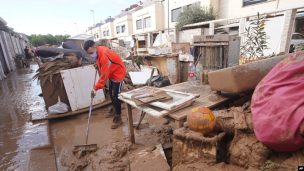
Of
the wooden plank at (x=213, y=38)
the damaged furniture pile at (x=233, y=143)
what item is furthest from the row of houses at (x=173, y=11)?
the damaged furniture pile at (x=233, y=143)

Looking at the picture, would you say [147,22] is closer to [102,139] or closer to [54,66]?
[54,66]

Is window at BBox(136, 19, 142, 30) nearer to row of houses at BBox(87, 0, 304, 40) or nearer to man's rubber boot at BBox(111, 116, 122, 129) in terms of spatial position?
row of houses at BBox(87, 0, 304, 40)

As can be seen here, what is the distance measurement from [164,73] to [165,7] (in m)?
17.5

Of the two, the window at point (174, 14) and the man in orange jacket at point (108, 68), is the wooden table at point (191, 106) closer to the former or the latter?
the man in orange jacket at point (108, 68)

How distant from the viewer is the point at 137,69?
835 cm

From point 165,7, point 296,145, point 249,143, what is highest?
point 165,7

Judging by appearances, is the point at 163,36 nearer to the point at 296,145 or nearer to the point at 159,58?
the point at 159,58

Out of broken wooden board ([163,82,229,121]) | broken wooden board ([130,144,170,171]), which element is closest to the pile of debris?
broken wooden board ([163,82,229,121])

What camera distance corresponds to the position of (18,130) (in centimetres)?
499

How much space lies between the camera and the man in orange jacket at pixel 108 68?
169 inches

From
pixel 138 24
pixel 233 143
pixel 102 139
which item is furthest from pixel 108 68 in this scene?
pixel 138 24

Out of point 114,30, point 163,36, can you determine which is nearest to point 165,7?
point 163,36

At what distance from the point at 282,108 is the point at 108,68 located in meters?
3.30

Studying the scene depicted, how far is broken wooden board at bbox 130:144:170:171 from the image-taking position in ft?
8.24
